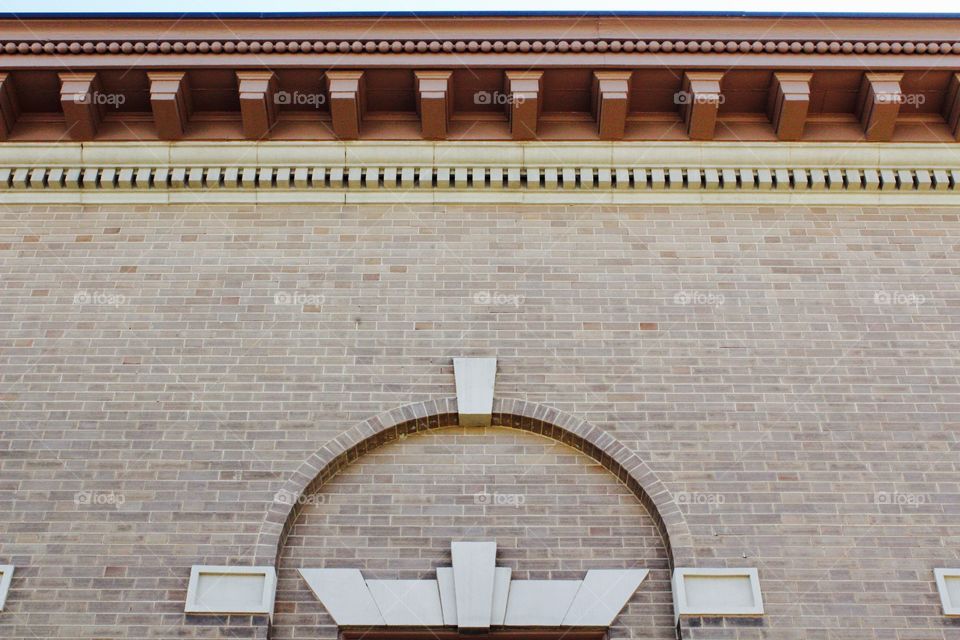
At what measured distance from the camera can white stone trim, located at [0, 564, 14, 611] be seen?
7121 mm

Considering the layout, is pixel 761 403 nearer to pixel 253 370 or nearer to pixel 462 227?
pixel 462 227

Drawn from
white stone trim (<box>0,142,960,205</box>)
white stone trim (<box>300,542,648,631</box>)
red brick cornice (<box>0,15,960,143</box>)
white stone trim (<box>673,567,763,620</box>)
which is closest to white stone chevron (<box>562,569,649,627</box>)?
white stone trim (<box>300,542,648,631</box>)

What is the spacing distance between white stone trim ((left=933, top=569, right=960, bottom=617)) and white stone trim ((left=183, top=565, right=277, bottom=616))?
429 centimetres

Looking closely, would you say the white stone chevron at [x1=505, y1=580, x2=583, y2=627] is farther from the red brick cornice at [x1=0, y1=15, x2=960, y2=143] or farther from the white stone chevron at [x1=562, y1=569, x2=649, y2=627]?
the red brick cornice at [x1=0, y1=15, x2=960, y2=143]

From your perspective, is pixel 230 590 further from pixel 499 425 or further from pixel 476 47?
pixel 476 47

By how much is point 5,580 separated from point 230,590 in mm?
1442

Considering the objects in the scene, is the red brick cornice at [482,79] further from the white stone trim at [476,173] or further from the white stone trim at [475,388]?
the white stone trim at [475,388]

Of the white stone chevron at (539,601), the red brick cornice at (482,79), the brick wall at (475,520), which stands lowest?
the white stone chevron at (539,601)

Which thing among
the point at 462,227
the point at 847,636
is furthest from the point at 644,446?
the point at 462,227

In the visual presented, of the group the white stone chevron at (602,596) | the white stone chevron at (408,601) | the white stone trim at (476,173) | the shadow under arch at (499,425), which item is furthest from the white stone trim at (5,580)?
the white stone chevron at (602,596)

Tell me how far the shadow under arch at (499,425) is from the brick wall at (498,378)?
0.27 ft

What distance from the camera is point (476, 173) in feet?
31.0

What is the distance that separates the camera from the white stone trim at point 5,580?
7121mm

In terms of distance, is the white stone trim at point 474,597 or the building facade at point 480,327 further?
the building facade at point 480,327
